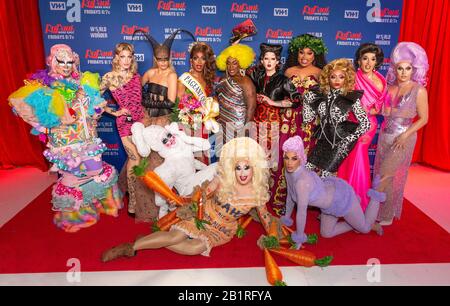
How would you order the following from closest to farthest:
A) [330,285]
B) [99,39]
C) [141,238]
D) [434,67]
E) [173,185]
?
1. [330,285]
2. [141,238]
3. [173,185]
4. [99,39]
5. [434,67]

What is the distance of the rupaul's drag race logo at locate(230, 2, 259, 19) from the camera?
537 cm

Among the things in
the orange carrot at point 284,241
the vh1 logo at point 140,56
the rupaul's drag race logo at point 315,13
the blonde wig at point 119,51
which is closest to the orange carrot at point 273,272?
the orange carrot at point 284,241

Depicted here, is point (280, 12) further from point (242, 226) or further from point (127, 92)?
point (242, 226)

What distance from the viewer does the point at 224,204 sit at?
11.6ft

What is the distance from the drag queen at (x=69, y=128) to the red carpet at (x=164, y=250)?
0.95 ft

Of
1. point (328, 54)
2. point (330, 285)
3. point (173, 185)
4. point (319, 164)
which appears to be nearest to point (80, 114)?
point (173, 185)

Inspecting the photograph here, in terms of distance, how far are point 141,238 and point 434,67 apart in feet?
16.8

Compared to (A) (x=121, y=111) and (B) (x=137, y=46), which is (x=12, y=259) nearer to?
(A) (x=121, y=111)

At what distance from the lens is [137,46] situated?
215 inches

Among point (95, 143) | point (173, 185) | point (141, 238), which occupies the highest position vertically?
point (95, 143)

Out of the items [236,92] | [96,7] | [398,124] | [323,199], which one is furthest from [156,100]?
[398,124]

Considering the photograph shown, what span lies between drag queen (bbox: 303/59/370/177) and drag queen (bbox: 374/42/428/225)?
1.28 feet

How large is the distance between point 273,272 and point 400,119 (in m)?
2.16

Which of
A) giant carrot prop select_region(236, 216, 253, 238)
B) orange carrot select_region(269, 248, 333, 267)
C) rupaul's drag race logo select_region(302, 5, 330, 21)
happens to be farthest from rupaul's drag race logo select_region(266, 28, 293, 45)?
orange carrot select_region(269, 248, 333, 267)
